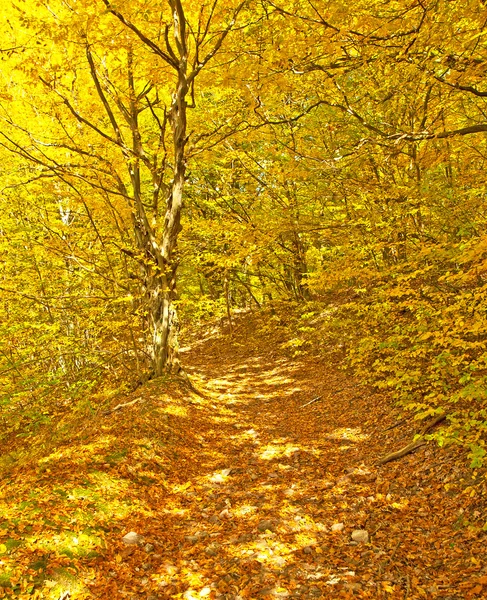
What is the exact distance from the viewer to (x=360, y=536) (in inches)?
165

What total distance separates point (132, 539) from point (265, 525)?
142 centimetres

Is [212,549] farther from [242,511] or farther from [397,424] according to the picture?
[397,424]

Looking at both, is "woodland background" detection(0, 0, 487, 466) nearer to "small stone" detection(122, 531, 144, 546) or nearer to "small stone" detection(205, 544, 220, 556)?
"small stone" detection(205, 544, 220, 556)

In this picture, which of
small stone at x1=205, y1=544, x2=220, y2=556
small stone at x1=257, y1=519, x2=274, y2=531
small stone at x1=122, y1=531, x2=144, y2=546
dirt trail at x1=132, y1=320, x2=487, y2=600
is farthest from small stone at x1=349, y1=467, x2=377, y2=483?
small stone at x1=122, y1=531, x2=144, y2=546

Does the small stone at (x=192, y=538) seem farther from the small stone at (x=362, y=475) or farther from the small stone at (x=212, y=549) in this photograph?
the small stone at (x=362, y=475)

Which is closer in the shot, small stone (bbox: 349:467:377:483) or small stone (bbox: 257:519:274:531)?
small stone (bbox: 257:519:274:531)

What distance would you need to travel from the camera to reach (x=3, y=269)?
1252 cm

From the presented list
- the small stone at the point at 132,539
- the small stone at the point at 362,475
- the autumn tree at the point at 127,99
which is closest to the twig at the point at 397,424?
the small stone at the point at 362,475

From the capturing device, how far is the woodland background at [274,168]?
5.90 m

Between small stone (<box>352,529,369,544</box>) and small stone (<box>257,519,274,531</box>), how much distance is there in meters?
0.87

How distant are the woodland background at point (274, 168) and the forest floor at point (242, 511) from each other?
2.64ft

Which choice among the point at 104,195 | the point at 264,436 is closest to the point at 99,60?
the point at 104,195

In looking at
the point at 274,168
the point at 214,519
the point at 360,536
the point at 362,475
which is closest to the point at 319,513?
the point at 360,536

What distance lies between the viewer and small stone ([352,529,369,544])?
162 inches
